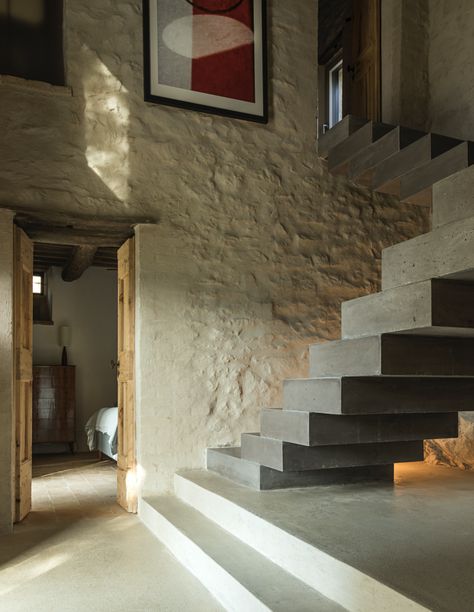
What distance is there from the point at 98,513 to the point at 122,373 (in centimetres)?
103

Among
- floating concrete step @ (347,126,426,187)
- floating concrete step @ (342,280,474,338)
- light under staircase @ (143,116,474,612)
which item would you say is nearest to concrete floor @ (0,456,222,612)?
light under staircase @ (143,116,474,612)

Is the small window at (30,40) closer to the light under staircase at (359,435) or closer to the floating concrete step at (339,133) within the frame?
the floating concrete step at (339,133)

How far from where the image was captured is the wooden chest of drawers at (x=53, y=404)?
7.89 meters

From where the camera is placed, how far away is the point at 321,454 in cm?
356

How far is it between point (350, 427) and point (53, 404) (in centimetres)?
560

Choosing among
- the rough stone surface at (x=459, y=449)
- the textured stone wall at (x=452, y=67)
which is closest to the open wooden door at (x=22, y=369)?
the rough stone surface at (x=459, y=449)

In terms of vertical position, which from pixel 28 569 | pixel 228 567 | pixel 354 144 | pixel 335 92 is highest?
pixel 335 92

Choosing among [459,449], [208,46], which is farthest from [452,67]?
[459,449]

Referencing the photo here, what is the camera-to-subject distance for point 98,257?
7.97 meters

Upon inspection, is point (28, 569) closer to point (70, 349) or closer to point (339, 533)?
point (339, 533)

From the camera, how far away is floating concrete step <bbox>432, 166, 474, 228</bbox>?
2.48 metres

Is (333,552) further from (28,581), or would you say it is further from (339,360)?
(28,581)

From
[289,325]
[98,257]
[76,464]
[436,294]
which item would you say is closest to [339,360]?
[436,294]

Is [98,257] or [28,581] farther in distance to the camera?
[98,257]
